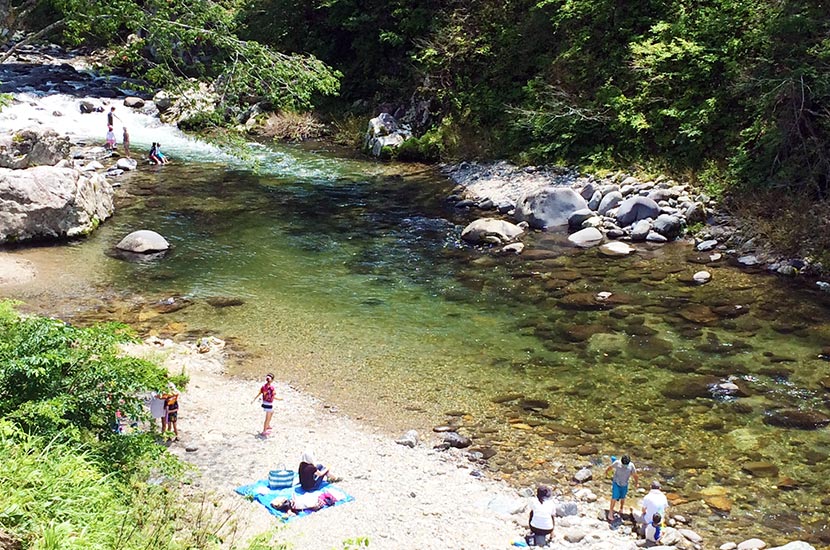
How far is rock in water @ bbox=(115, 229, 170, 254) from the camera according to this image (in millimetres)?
23141

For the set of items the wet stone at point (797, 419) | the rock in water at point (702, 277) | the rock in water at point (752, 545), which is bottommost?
the rock in water at point (752, 545)

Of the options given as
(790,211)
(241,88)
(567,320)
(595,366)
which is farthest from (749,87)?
(241,88)

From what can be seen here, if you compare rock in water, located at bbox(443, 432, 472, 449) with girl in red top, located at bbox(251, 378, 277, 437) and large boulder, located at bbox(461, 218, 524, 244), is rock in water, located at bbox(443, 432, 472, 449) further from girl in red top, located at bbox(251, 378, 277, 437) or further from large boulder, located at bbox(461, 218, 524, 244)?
large boulder, located at bbox(461, 218, 524, 244)

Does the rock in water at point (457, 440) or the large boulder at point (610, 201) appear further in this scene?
the large boulder at point (610, 201)

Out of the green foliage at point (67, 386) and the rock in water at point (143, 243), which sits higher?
the green foliage at point (67, 386)

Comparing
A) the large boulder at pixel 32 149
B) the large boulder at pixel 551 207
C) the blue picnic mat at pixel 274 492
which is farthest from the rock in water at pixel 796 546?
the large boulder at pixel 32 149

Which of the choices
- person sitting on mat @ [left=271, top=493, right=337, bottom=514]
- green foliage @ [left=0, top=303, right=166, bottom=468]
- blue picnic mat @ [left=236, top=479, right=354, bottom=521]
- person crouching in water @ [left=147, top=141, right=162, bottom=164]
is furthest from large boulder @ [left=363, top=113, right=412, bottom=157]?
green foliage @ [left=0, top=303, right=166, bottom=468]

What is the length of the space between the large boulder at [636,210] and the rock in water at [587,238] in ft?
3.80

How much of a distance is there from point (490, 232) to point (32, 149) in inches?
669

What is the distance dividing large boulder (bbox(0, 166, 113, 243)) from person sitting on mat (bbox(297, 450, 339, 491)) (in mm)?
16270

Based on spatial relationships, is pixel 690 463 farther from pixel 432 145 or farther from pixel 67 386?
pixel 432 145

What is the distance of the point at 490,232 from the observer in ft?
79.9

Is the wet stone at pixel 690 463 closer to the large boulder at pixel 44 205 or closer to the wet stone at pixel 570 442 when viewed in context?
the wet stone at pixel 570 442

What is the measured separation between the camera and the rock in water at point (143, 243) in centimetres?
2314
